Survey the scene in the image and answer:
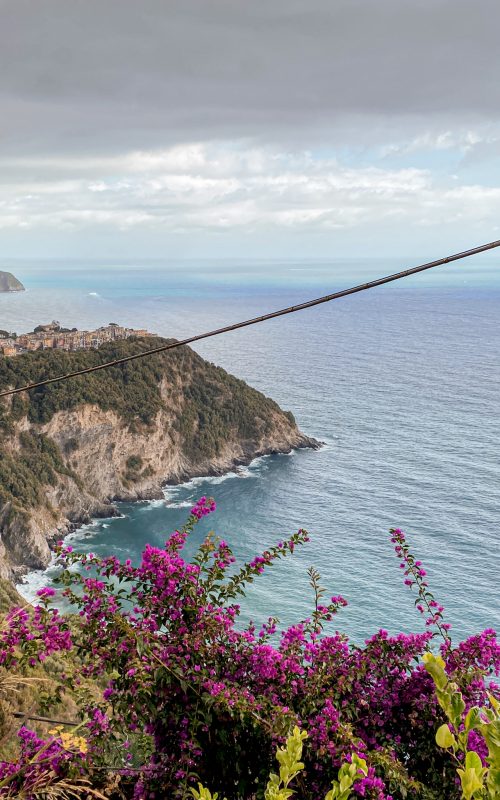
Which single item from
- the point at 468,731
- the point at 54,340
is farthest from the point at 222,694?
the point at 54,340

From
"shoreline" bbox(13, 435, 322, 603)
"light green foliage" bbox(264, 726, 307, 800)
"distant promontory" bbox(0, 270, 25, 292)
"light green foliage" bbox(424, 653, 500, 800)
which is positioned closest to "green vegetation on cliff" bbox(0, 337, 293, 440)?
"shoreline" bbox(13, 435, 322, 603)

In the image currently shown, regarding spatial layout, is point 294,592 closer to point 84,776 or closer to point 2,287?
point 84,776

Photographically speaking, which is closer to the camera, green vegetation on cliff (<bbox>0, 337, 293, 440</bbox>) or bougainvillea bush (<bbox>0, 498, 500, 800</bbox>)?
bougainvillea bush (<bbox>0, 498, 500, 800</bbox>)

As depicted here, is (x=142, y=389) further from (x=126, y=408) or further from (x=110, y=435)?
(x=110, y=435)

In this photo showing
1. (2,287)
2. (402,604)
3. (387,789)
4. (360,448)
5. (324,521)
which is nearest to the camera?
(387,789)

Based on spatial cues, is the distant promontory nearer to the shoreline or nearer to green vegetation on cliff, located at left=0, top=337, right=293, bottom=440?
green vegetation on cliff, located at left=0, top=337, right=293, bottom=440

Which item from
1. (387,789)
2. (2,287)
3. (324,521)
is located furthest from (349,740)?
(2,287)
